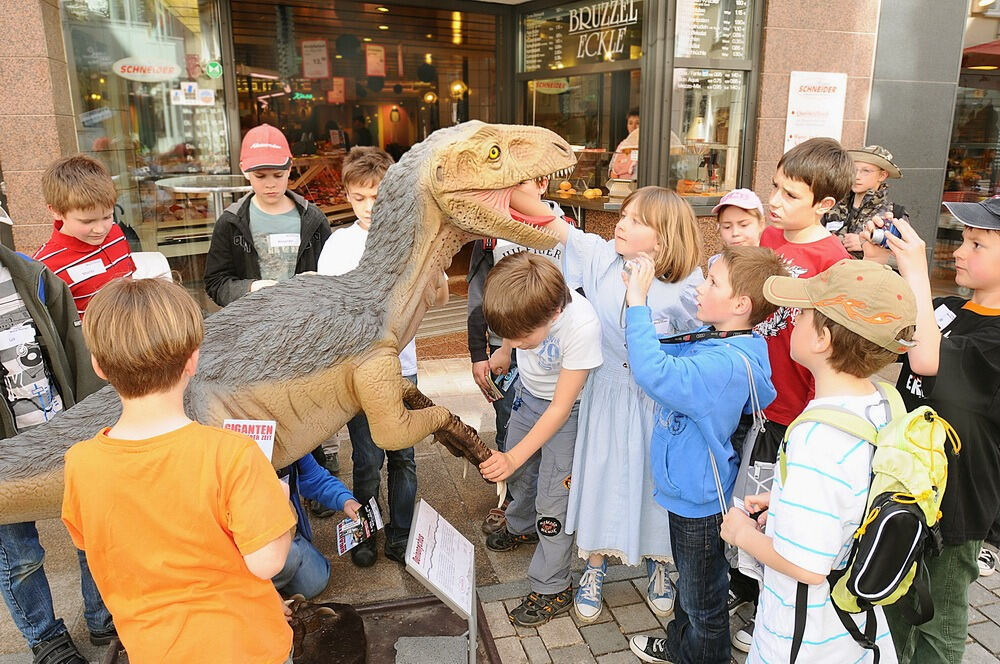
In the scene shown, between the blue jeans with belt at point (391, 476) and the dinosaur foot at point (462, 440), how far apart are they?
928 millimetres

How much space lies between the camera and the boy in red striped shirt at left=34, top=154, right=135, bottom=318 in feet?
9.41

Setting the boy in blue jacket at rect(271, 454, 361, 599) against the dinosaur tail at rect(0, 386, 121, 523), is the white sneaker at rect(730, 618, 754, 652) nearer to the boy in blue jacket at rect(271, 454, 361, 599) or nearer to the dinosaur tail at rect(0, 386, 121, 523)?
the boy in blue jacket at rect(271, 454, 361, 599)

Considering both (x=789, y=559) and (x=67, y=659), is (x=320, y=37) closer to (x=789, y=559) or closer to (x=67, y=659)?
(x=67, y=659)

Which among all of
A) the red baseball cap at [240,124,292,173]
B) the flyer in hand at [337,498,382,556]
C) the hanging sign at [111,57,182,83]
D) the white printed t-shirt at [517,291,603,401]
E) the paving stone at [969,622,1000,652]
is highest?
the hanging sign at [111,57,182,83]

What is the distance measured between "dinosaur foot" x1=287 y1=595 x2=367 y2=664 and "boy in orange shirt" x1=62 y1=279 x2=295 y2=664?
0.86m

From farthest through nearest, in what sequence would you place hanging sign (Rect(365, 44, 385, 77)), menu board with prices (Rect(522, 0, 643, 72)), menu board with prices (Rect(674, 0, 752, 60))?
hanging sign (Rect(365, 44, 385, 77)) → menu board with prices (Rect(522, 0, 643, 72)) → menu board with prices (Rect(674, 0, 752, 60))

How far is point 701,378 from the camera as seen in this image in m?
2.12

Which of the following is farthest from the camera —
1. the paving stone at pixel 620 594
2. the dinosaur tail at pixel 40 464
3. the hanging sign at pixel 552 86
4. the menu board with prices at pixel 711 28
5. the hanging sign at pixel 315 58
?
the hanging sign at pixel 315 58

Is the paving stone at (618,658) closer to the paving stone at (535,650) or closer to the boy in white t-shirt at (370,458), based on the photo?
the paving stone at (535,650)

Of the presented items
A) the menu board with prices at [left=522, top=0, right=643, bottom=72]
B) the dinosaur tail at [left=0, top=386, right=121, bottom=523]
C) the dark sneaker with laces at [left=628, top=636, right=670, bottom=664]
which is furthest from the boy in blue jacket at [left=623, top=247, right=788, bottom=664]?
the menu board with prices at [left=522, top=0, right=643, bottom=72]

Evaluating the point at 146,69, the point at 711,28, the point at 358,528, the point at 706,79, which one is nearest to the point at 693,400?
the point at 358,528

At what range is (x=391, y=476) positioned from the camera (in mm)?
3258

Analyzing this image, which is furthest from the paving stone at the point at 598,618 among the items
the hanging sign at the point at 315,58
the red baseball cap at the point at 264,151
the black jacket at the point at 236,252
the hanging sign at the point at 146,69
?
the hanging sign at the point at 315,58

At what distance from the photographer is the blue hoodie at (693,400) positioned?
211 centimetres
